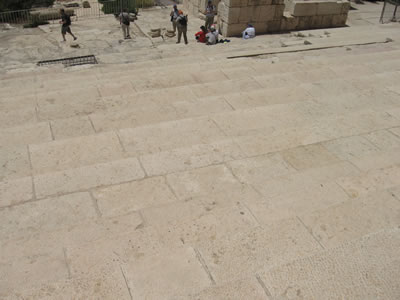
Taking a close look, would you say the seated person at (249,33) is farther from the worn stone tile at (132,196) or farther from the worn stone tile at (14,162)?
the worn stone tile at (132,196)

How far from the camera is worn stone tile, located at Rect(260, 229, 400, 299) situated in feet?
11.0

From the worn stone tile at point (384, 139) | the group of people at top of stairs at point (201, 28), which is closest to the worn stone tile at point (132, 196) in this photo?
the worn stone tile at point (384, 139)

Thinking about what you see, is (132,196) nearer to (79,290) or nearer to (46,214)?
(46,214)

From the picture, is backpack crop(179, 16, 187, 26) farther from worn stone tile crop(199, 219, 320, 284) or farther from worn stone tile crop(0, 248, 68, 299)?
worn stone tile crop(0, 248, 68, 299)

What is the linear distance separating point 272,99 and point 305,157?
1.99m

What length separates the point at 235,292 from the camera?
3.31 meters

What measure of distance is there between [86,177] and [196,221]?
159 cm

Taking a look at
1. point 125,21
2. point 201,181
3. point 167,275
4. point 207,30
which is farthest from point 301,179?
point 125,21

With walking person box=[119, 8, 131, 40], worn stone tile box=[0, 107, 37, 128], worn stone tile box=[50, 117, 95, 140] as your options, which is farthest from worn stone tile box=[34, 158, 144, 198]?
walking person box=[119, 8, 131, 40]

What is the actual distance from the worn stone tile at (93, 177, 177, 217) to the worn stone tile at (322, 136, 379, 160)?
8.00ft

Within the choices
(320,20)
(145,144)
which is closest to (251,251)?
(145,144)

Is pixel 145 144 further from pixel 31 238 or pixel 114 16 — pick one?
pixel 114 16

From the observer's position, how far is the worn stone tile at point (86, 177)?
468 centimetres

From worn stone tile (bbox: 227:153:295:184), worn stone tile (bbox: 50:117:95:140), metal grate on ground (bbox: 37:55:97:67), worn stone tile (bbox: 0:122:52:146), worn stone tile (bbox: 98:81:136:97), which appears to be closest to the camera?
worn stone tile (bbox: 227:153:295:184)
